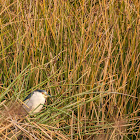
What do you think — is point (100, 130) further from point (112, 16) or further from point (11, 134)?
point (112, 16)

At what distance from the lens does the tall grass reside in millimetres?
2213

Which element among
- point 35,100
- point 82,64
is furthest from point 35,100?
point 82,64

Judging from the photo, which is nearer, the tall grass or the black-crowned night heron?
the black-crowned night heron

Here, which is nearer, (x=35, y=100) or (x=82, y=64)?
(x=35, y=100)

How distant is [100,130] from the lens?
2215mm

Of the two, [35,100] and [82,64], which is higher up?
[82,64]

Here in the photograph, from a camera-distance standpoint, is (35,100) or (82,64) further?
(82,64)

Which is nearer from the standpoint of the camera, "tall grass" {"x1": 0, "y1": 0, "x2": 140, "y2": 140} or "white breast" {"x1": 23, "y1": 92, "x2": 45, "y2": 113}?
"white breast" {"x1": 23, "y1": 92, "x2": 45, "y2": 113}

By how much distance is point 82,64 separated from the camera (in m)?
2.32

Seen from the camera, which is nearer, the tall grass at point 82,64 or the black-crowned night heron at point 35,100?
the black-crowned night heron at point 35,100

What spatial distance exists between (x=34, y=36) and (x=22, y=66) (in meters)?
0.26

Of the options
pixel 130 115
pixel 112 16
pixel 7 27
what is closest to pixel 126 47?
pixel 112 16

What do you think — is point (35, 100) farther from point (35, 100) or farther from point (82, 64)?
point (82, 64)

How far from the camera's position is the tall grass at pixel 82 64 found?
87.1 inches
